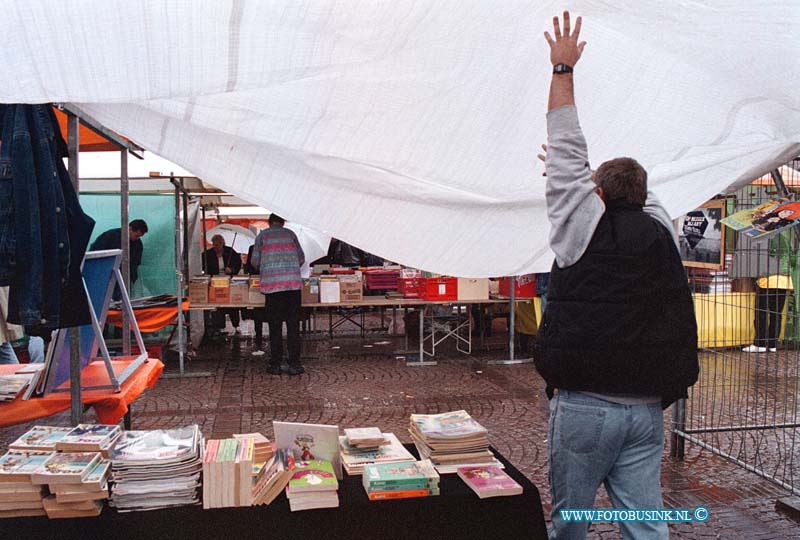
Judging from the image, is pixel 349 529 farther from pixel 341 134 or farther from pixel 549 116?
pixel 549 116

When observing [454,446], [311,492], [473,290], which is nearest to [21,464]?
[311,492]

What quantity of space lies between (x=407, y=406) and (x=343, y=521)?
4596 millimetres

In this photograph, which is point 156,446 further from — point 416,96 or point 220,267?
point 220,267

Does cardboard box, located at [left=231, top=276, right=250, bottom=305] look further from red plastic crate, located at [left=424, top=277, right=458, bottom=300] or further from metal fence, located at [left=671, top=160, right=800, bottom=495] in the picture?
metal fence, located at [left=671, top=160, right=800, bottom=495]

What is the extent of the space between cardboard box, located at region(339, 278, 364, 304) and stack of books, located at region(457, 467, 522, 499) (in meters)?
6.73

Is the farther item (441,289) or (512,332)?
(512,332)

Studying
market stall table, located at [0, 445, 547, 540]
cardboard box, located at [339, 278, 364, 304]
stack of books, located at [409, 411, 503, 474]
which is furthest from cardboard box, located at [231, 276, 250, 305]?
market stall table, located at [0, 445, 547, 540]

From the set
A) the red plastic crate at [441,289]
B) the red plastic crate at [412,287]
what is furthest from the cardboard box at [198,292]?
the red plastic crate at [441,289]

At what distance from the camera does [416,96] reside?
8.69ft

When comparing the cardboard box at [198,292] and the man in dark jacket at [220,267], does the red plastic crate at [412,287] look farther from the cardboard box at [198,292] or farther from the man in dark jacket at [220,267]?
the man in dark jacket at [220,267]

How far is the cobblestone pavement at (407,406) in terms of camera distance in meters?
4.80

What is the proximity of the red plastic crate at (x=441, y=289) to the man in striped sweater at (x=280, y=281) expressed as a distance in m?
1.94

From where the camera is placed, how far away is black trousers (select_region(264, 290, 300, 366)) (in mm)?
9227

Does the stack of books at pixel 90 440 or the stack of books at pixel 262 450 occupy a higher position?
the stack of books at pixel 90 440
